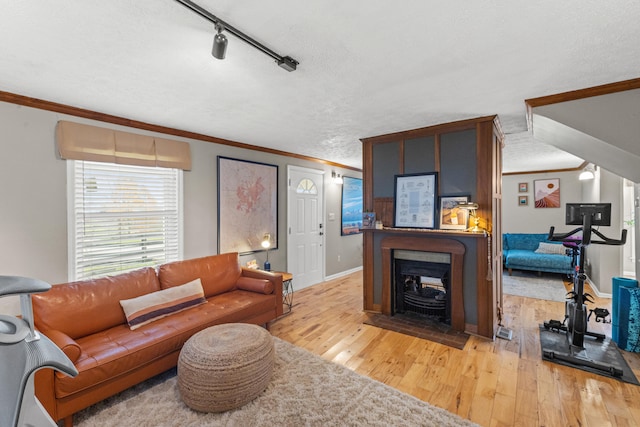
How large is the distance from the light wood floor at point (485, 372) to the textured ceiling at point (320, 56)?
2387mm

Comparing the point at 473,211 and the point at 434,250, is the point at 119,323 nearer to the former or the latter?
the point at 434,250

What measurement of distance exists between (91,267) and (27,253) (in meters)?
0.50

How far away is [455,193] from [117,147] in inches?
147

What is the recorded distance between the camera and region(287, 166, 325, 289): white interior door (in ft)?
16.1

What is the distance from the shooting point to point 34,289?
0.69 metres

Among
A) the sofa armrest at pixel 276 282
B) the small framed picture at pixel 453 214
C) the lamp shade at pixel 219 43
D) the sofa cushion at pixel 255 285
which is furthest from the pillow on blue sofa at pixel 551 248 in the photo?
the lamp shade at pixel 219 43

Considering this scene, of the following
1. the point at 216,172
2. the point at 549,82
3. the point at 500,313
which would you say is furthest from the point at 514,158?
the point at 216,172

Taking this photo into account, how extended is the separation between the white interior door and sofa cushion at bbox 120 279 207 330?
205 centimetres

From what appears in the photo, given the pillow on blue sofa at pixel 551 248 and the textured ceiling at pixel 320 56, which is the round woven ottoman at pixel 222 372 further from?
the pillow on blue sofa at pixel 551 248

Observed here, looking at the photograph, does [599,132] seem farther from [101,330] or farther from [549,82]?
[101,330]

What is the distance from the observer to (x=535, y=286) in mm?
5172

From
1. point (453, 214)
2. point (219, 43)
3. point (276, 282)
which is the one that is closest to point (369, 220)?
point (453, 214)

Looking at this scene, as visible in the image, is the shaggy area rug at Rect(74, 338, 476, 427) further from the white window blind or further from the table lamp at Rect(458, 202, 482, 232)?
the table lamp at Rect(458, 202, 482, 232)

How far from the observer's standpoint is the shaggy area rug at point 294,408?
6.19ft
